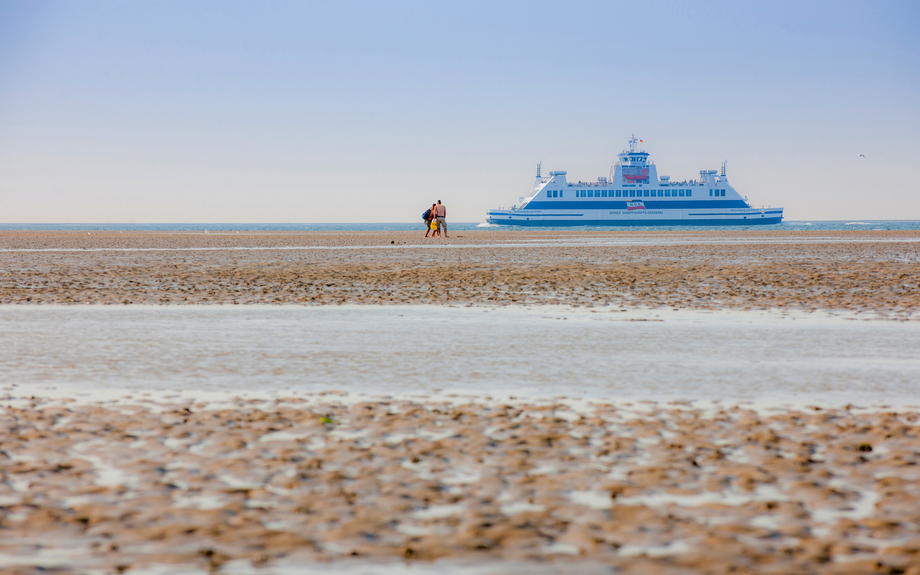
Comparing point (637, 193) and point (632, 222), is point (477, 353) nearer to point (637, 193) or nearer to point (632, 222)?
point (632, 222)

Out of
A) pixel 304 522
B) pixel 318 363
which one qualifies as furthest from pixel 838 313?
pixel 304 522

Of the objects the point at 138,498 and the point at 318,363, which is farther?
the point at 318,363

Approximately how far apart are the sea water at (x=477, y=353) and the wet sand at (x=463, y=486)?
1.58ft

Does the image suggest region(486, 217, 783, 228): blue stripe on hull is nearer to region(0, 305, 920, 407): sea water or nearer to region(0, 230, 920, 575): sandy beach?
region(0, 305, 920, 407): sea water

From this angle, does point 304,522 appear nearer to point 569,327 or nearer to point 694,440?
point 694,440

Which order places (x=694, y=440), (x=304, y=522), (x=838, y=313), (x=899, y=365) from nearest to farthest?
1. (x=304, y=522)
2. (x=694, y=440)
3. (x=899, y=365)
4. (x=838, y=313)

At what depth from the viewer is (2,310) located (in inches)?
309

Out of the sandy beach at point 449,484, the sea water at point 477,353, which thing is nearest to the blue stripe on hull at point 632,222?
the sea water at point 477,353

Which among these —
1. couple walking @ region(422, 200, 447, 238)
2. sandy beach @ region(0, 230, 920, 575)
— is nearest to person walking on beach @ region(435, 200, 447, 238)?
couple walking @ region(422, 200, 447, 238)

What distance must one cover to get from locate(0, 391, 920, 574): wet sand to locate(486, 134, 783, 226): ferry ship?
258 feet

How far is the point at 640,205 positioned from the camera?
80875 mm

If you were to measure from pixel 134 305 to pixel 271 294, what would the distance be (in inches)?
66.5

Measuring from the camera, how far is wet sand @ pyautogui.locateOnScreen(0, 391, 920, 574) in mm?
2037

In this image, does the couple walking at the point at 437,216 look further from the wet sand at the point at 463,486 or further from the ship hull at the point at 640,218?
the ship hull at the point at 640,218
